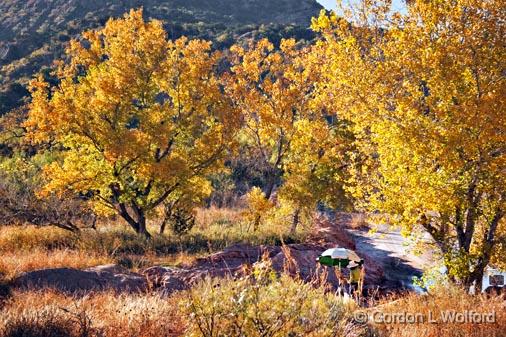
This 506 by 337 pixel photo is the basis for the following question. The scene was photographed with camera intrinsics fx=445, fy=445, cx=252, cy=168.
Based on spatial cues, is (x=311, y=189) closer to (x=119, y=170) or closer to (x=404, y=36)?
(x=119, y=170)

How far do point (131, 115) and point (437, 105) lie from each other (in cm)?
1033

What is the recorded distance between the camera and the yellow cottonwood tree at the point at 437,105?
7.93 meters

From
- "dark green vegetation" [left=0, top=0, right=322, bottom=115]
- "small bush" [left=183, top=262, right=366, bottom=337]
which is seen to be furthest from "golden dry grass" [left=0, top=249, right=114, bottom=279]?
"dark green vegetation" [left=0, top=0, right=322, bottom=115]

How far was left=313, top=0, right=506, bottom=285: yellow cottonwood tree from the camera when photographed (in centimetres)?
793

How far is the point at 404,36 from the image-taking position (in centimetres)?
831

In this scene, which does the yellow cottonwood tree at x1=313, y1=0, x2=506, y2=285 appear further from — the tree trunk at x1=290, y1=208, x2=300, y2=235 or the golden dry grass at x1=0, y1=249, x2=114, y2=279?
the tree trunk at x1=290, y1=208, x2=300, y2=235

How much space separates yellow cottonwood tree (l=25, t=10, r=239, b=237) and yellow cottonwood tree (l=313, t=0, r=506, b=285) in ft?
21.8

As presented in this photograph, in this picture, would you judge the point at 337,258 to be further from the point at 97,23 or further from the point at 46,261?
the point at 97,23

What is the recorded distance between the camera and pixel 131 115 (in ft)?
50.0

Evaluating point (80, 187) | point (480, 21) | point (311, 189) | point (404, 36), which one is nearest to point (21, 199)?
point (80, 187)

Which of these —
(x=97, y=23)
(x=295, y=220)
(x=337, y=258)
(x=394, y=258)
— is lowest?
(x=394, y=258)

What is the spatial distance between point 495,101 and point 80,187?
11873 millimetres

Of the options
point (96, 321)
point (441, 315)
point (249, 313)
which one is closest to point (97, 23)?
point (96, 321)

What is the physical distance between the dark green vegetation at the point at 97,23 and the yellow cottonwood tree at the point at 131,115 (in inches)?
1596
